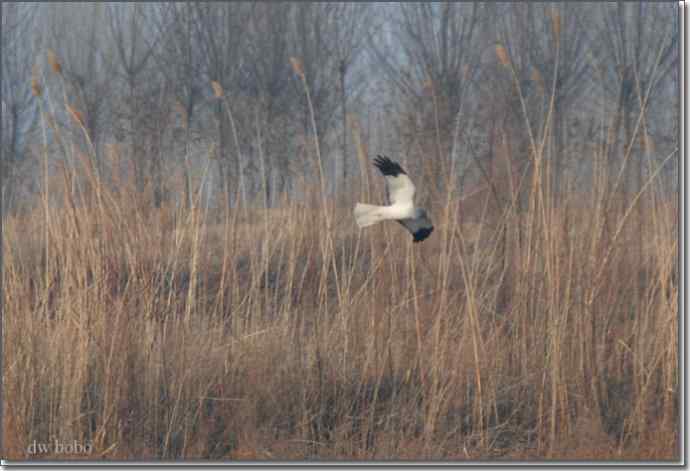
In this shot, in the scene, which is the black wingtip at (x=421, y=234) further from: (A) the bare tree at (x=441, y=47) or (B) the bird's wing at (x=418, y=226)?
(A) the bare tree at (x=441, y=47)

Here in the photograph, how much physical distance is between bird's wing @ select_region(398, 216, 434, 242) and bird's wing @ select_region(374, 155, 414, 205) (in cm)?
5

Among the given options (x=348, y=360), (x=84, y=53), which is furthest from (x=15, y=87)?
(x=348, y=360)

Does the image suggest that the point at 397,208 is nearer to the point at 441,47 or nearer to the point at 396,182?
the point at 396,182

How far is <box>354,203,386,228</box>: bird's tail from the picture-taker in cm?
217

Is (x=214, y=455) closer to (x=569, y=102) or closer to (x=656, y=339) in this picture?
(x=656, y=339)

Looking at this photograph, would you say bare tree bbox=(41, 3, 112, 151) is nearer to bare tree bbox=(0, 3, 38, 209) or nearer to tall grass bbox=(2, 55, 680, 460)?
bare tree bbox=(0, 3, 38, 209)

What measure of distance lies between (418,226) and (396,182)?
0.39 feet

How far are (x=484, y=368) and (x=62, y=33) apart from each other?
502cm

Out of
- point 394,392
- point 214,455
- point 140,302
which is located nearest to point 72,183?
point 140,302

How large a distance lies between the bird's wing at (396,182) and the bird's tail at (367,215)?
5 cm

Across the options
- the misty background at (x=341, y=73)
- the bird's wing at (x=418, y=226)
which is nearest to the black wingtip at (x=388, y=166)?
the bird's wing at (x=418, y=226)

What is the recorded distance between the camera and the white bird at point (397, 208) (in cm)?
218

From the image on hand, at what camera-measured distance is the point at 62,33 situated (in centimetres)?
644

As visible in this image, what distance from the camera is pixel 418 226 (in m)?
2.22
